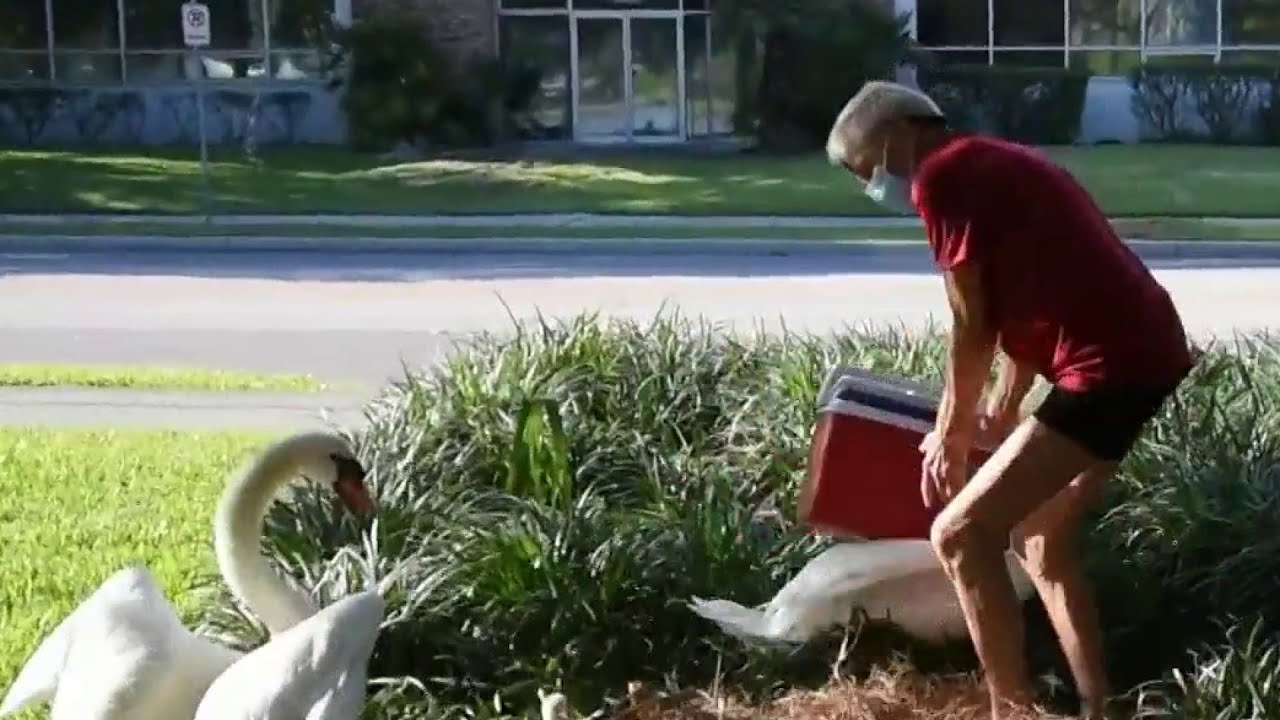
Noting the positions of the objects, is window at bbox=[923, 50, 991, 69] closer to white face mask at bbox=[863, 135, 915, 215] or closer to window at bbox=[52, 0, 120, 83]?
window at bbox=[52, 0, 120, 83]

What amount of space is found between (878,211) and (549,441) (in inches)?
654

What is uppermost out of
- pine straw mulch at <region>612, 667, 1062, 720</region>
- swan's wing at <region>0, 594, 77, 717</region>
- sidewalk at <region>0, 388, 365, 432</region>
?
swan's wing at <region>0, 594, 77, 717</region>

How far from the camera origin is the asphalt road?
44.1 feet

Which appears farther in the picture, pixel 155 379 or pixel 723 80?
pixel 723 80

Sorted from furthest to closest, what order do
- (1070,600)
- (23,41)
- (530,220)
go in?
1. (23,41)
2. (530,220)
3. (1070,600)

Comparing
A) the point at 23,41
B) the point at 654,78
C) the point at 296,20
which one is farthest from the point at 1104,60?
the point at 23,41

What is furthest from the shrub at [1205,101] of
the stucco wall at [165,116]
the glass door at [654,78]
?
the stucco wall at [165,116]

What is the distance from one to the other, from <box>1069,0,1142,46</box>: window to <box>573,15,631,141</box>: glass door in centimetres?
778

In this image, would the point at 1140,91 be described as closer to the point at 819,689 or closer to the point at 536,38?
the point at 536,38

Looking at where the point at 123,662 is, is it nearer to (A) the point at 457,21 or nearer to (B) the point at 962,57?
(A) the point at 457,21

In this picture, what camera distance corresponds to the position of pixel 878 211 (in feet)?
75.2

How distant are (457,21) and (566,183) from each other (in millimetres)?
6556

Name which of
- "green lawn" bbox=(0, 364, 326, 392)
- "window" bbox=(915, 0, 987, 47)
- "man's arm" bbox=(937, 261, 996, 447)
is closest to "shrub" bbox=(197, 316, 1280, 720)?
"man's arm" bbox=(937, 261, 996, 447)

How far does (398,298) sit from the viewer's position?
16.3 meters
